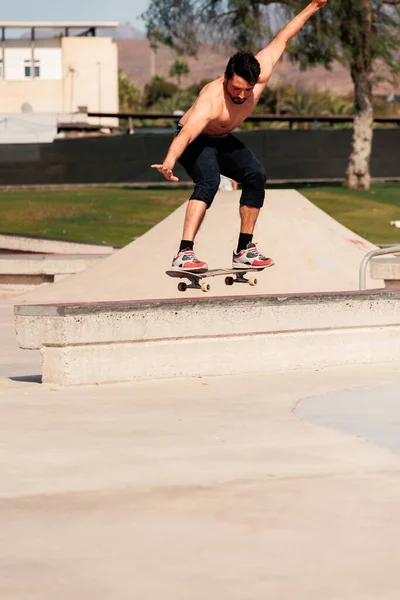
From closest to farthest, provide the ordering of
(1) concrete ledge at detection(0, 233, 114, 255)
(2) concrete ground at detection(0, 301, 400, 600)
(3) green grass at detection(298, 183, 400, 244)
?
(2) concrete ground at detection(0, 301, 400, 600)
(1) concrete ledge at detection(0, 233, 114, 255)
(3) green grass at detection(298, 183, 400, 244)

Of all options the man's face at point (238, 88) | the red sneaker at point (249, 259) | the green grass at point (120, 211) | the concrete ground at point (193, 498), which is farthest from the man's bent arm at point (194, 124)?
the green grass at point (120, 211)

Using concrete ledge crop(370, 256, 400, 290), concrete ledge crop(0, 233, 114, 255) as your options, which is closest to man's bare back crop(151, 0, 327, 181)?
concrete ledge crop(370, 256, 400, 290)

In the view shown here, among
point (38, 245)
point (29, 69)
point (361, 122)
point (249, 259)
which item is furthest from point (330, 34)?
point (29, 69)

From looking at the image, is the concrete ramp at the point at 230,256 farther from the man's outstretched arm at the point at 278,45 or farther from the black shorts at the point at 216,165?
the man's outstretched arm at the point at 278,45

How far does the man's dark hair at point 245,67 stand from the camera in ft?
32.6

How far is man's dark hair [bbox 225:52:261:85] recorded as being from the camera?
32.6 feet

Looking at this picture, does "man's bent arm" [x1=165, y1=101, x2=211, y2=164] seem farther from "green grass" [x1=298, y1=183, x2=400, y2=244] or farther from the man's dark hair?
"green grass" [x1=298, y1=183, x2=400, y2=244]

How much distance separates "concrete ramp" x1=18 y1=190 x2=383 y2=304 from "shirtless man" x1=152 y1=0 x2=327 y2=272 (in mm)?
5616

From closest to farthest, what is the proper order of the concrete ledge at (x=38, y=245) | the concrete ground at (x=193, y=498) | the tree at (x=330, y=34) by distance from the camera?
the concrete ground at (x=193, y=498) → the concrete ledge at (x=38, y=245) → the tree at (x=330, y=34)

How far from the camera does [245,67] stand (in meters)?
9.95

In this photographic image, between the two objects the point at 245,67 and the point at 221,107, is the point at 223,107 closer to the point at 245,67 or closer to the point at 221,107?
the point at 221,107

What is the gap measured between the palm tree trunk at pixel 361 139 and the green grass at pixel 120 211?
599mm

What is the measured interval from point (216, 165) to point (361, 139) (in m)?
32.1

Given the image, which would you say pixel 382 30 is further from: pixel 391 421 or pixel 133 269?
pixel 391 421
